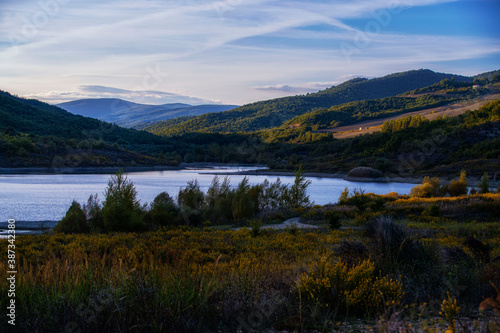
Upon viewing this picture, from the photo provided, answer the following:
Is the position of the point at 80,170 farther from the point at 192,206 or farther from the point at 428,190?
the point at 428,190

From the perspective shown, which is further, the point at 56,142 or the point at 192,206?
the point at 56,142

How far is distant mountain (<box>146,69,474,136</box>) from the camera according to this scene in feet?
490

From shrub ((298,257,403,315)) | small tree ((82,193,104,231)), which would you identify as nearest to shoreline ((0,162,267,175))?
small tree ((82,193,104,231))

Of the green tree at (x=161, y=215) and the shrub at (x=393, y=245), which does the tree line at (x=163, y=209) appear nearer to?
the green tree at (x=161, y=215)

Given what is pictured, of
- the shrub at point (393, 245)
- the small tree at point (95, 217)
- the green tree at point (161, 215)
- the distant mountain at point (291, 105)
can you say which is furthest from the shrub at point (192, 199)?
the distant mountain at point (291, 105)

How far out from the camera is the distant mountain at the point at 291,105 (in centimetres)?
14938

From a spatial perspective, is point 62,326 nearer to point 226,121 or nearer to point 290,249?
point 290,249

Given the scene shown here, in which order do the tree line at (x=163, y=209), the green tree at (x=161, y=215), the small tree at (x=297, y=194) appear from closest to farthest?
the tree line at (x=163, y=209) < the green tree at (x=161, y=215) < the small tree at (x=297, y=194)

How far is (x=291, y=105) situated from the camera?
16188 centimetres

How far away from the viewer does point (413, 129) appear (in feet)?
228

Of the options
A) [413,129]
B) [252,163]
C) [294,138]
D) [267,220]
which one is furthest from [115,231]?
[294,138]

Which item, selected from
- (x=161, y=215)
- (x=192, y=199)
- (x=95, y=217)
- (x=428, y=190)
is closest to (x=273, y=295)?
(x=161, y=215)

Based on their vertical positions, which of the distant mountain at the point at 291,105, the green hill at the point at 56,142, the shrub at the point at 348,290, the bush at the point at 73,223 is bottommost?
the bush at the point at 73,223

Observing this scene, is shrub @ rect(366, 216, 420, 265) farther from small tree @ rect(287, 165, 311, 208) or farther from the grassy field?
small tree @ rect(287, 165, 311, 208)
